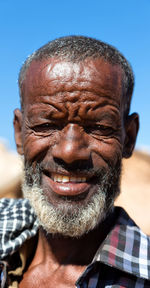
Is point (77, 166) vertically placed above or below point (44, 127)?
below

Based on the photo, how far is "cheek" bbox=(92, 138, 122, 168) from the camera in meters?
2.57

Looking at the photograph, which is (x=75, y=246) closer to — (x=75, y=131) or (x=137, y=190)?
(x=75, y=131)

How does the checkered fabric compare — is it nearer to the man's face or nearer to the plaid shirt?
the plaid shirt

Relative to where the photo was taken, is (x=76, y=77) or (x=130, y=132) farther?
(x=130, y=132)

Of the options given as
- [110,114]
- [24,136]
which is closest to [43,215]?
[24,136]

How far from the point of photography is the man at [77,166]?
250 centimetres

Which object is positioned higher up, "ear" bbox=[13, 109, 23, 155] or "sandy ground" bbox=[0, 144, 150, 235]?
"ear" bbox=[13, 109, 23, 155]

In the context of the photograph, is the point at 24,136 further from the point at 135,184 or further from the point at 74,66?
the point at 135,184

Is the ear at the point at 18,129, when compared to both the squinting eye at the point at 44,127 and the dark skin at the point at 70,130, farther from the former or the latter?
the squinting eye at the point at 44,127

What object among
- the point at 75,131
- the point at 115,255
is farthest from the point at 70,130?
the point at 115,255

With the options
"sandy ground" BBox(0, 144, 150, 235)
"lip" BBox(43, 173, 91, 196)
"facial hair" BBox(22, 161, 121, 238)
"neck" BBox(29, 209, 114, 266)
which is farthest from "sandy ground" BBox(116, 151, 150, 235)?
"lip" BBox(43, 173, 91, 196)

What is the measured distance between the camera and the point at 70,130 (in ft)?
8.30

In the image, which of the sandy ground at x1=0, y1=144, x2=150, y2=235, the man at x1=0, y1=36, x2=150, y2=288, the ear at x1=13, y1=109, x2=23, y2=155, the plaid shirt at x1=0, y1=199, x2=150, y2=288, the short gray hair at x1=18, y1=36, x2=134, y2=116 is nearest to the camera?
the plaid shirt at x1=0, y1=199, x2=150, y2=288

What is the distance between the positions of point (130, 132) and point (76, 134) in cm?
54
